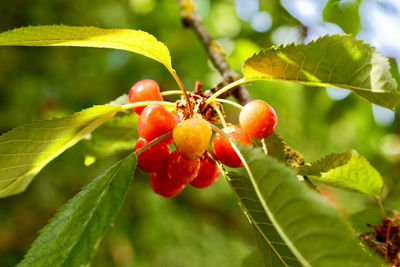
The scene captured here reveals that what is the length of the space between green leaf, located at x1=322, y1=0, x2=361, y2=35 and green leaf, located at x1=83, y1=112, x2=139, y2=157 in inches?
65.8

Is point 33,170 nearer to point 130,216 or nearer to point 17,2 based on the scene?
point 130,216

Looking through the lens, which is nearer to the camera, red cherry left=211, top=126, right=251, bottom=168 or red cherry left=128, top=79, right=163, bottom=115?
red cherry left=211, top=126, right=251, bottom=168

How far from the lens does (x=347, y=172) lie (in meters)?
1.08

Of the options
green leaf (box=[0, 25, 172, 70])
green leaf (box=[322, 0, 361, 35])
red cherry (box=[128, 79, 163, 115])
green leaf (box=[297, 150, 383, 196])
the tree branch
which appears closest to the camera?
green leaf (box=[0, 25, 172, 70])

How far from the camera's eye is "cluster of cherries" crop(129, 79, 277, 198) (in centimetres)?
95

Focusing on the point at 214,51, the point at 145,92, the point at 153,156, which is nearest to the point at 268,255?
the point at 153,156

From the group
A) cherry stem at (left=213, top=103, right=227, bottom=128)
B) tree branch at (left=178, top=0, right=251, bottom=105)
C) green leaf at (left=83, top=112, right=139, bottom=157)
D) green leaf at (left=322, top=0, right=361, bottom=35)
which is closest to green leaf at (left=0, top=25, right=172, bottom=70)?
cherry stem at (left=213, top=103, right=227, bottom=128)

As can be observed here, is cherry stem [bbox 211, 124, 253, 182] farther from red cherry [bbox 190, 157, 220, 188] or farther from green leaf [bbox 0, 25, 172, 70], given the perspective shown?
green leaf [bbox 0, 25, 172, 70]

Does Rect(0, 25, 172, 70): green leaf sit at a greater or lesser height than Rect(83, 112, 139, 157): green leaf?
greater

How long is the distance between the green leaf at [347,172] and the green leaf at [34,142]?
66 cm

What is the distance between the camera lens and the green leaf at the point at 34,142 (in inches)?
39.8

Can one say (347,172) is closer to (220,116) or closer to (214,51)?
(220,116)

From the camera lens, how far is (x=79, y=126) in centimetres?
109

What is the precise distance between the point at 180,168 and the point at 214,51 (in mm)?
850
